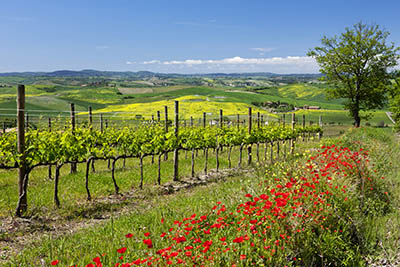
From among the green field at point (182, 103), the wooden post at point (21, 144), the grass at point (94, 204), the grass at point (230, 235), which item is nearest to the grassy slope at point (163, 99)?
the green field at point (182, 103)

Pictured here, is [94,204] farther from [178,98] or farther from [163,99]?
[163,99]

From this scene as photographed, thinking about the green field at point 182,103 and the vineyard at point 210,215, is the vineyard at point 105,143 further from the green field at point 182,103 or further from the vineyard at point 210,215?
the green field at point 182,103

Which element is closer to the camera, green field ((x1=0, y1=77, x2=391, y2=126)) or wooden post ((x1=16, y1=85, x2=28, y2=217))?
wooden post ((x1=16, y1=85, x2=28, y2=217))

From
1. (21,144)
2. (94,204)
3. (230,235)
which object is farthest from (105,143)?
(230,235)

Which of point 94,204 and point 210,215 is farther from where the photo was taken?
point 94,204

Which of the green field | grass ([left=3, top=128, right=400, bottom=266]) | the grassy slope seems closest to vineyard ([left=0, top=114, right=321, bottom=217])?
grass ([left=3, top=128, right=400, bottom=266])

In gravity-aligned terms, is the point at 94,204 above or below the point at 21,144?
below

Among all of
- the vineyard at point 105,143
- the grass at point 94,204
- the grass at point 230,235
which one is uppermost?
the vineyard at point 105,143

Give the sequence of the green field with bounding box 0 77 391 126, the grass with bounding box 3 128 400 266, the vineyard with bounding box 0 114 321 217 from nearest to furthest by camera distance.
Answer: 1. the grass with bounding box 3 128 400 266
2. the vineyard with bounding box 0 114 321 217
3. the green field with bounding box 0 77 391 126

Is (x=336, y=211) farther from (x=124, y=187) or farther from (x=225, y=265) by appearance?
(x=124, y=187)

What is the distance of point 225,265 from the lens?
3314 millimetres

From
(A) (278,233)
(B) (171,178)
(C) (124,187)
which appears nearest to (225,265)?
(A) (278,233)

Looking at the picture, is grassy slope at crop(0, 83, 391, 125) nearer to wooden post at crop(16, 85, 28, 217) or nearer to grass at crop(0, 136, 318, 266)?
grass at crop(0, 136, 318, 266)

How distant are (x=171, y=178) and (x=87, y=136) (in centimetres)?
320
